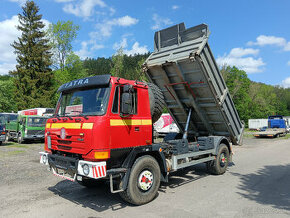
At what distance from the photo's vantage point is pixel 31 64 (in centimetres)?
3491

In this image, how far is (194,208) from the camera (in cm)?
450

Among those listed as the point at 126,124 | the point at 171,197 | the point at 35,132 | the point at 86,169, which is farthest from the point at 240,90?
the point at 86,169

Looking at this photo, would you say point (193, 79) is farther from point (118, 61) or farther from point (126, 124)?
point (118, 61)

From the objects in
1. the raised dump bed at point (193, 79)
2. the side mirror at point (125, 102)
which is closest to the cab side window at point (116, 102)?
the side mirror at point (125, 102)

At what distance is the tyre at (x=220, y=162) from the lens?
7.12 meters

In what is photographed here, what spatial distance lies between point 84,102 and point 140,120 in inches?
50.8

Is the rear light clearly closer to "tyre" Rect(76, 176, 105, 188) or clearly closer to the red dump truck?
the red dump truck

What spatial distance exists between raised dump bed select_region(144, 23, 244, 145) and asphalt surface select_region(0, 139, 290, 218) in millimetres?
1827

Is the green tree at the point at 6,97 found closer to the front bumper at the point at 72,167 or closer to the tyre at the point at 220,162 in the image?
the front bumper at the point at 72,167

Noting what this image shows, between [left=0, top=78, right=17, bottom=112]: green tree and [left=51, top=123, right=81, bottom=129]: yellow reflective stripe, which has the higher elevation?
[left=0, top=78, right=17, bottom=112]: green tree

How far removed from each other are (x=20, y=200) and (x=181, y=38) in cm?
587

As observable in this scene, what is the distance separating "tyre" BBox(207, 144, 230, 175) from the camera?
712cm

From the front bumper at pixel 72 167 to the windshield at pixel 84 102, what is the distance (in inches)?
37.9

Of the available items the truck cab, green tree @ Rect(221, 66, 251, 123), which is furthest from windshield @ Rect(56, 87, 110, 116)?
green tree @ Rect(221, 66, 251, 123)
